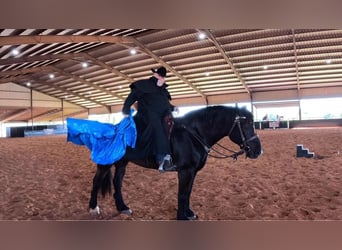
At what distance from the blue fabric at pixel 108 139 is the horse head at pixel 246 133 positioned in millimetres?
814

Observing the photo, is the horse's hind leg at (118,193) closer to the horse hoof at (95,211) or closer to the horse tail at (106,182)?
the horse tail at (106,182)

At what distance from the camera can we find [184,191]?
7.39 feet

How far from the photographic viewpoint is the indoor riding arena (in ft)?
8.77

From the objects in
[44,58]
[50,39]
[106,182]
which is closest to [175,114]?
[106,182]

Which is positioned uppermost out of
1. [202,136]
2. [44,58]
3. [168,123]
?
[44,58]

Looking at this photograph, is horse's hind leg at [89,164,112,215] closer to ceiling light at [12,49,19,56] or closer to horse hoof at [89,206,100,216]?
horse hoof at [89,206,100,216]

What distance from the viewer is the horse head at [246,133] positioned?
214cm

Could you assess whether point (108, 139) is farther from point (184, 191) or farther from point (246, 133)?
point (246, 133)

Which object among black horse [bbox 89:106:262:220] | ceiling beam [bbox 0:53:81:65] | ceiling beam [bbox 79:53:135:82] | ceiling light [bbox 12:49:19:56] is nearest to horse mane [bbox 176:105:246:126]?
black horse [bbox 89:106:262:220]

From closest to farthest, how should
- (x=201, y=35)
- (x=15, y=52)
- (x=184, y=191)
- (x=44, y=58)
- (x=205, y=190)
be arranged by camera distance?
(x=184, y=191) → (x=205, y=190) → (x=44, y=58) → (x=201, y=35) → (x=15, y=52)

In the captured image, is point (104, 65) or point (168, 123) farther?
point (104, 65)

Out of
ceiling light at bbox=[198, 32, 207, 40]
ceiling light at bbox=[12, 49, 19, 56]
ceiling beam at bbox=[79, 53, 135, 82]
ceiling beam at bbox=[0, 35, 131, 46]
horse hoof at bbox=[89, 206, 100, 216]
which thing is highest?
ceiling light at bbox=[198, 32, 207, 40]

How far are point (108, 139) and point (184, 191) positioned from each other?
0.74 metres

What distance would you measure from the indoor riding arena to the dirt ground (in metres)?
0.01
